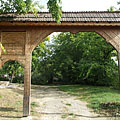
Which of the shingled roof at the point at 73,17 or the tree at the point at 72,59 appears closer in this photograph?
the shingled roof at the point at 73,17

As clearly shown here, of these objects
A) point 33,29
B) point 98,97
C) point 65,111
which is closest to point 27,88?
point 65,111

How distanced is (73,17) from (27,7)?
76.8 inches

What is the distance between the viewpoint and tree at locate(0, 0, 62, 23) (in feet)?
15.6

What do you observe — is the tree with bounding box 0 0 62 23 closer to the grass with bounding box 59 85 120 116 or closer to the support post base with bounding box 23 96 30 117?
the support post base with bounding box 23 96 30 117

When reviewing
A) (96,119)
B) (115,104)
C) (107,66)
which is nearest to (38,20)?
(96,119)

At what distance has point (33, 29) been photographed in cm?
636

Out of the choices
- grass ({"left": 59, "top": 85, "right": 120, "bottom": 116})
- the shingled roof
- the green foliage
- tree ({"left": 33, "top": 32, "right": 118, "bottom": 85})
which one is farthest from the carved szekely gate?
the green foliage

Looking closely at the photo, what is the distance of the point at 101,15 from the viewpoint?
6457mm

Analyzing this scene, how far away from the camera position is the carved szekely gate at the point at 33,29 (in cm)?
606

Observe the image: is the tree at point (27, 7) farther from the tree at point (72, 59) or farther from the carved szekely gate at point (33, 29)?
the tree at point (72, 59)

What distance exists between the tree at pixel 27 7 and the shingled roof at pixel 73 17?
26 centimetres

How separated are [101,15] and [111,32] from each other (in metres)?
0.88

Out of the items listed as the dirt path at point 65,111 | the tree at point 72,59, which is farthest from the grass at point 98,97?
the tree at point 72,59

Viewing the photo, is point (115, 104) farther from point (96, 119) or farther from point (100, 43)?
point (100, 43)
